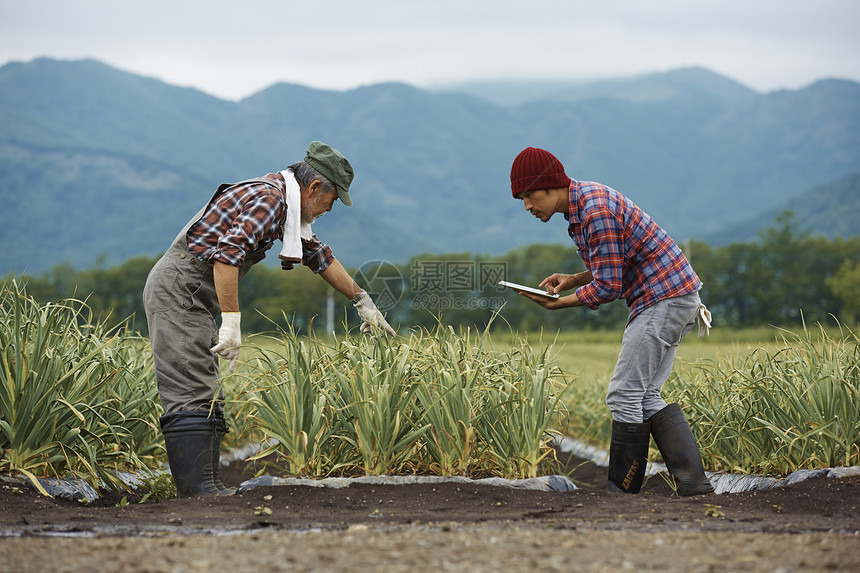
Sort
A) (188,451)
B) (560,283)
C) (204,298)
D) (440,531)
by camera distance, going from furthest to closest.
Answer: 1. (560,283)
2. (204,298)
3. (188,451)
4. (440,531)

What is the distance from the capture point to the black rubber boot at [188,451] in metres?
3.50

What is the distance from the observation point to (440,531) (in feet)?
7.76

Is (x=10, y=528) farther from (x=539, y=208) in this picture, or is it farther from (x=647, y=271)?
(x=647, y=271)

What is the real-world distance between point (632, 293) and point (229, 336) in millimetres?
1956

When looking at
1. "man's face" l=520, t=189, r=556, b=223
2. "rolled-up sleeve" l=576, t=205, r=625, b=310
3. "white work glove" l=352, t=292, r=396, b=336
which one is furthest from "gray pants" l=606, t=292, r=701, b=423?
"white work glove" l=352, t=292, r=396, b=336

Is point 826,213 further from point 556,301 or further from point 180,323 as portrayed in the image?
point 180,323

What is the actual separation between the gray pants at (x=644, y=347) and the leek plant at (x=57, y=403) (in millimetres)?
2396

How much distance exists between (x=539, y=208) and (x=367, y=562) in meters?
2.16

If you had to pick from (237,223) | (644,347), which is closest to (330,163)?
(237,223)

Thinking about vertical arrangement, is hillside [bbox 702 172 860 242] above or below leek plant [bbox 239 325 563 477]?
above

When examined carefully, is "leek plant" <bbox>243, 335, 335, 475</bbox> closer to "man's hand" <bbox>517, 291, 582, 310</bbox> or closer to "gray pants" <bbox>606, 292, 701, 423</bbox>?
"man's hand" <bbox>517, 291, 582, 310</bbox>

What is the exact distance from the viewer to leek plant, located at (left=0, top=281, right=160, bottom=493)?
3.41 meters

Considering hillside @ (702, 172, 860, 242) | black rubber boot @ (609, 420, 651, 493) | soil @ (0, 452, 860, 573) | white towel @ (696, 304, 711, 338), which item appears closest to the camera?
soil @ (0, 452, 860, 573)

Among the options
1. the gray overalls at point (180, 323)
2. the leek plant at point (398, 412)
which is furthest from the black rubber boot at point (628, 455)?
the gray overalls at point (180, 323)
